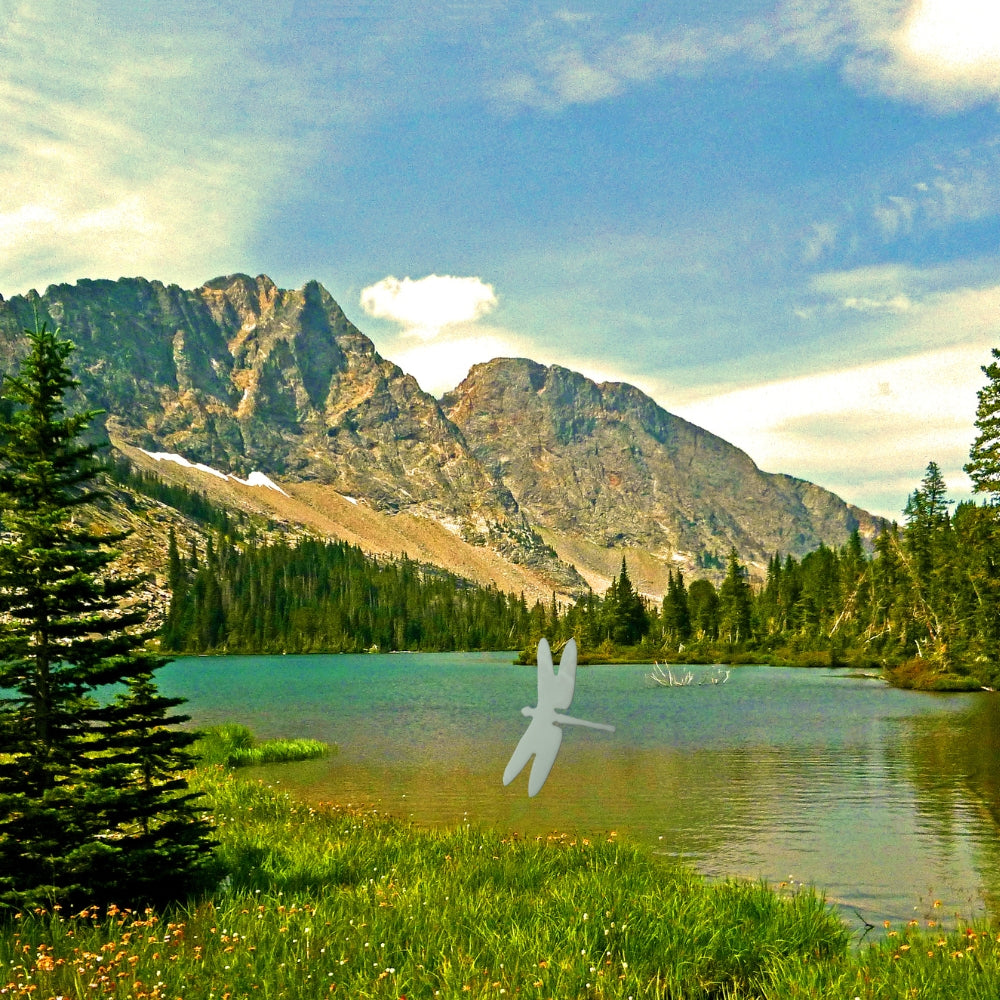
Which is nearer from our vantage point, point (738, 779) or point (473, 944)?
point (473, 944)

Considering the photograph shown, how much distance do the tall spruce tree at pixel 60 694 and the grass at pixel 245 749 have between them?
24059 millimetres

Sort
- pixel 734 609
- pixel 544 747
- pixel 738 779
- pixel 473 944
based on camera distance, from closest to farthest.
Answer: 1. pixel 473 944
2. pixel 544 747
3. pixel 738 779
4. pixel 734 609

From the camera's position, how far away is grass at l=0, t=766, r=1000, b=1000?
8.63 metres

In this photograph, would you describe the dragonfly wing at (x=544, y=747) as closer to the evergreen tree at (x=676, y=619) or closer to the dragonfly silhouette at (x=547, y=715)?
the dragonfly silhouette at (x=547, y=715)

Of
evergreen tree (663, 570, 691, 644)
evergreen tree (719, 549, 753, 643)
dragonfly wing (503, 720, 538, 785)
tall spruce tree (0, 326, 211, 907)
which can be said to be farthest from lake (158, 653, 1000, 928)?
evergreen tree (663, 570, 691, 644)

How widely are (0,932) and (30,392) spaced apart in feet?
23.1

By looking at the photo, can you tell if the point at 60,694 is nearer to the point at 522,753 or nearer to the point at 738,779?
the point at 522,753

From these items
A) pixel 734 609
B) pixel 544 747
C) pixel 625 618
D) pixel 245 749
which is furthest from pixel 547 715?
pixel 625 618

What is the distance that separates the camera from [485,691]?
268ft

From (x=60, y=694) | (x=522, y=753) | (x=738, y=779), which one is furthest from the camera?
(x=738, y=779)

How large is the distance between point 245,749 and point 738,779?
21.3m

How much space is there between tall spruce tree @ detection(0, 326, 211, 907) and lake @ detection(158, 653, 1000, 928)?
12.4 m

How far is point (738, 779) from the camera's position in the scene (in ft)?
104

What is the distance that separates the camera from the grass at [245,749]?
35.8 meters
